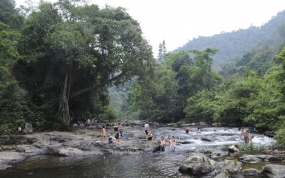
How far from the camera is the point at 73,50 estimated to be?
23.3m

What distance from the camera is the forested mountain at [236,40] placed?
5089 inches

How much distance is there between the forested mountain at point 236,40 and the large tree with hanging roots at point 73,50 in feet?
330

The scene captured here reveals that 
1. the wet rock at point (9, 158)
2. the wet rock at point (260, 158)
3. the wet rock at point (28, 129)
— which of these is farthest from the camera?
the wet rock at point (28, 129)

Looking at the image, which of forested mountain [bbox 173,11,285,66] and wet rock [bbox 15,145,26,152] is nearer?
wet rock [bbox 15,145,26,152]

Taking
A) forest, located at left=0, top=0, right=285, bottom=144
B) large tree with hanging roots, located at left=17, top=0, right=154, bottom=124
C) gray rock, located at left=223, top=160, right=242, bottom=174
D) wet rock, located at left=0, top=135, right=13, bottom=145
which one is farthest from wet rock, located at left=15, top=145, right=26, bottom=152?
gray rock, located at left=223, top=160, right=242, bottom=174

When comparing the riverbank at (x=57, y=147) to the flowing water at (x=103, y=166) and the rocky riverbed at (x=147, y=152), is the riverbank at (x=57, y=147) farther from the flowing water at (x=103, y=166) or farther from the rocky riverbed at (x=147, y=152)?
the flowing water at (x=103, y=166)

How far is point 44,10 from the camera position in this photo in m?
25.9

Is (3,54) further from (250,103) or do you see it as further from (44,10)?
(250,103)

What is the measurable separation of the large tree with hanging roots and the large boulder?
14383 mm

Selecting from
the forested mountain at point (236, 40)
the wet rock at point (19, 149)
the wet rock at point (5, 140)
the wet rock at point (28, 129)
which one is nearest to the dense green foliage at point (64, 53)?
the wet rock at point (28, 129)

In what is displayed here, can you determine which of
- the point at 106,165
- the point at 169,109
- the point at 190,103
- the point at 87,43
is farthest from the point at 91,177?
the point at 169,109

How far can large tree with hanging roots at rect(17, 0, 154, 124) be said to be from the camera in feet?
79.7

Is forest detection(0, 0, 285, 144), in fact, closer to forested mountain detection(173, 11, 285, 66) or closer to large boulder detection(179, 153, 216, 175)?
large boulder detection(179, 153, 216, 175)

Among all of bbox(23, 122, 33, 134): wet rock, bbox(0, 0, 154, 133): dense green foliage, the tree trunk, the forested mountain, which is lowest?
bbox(23, 122, 33, 134): wet rock
